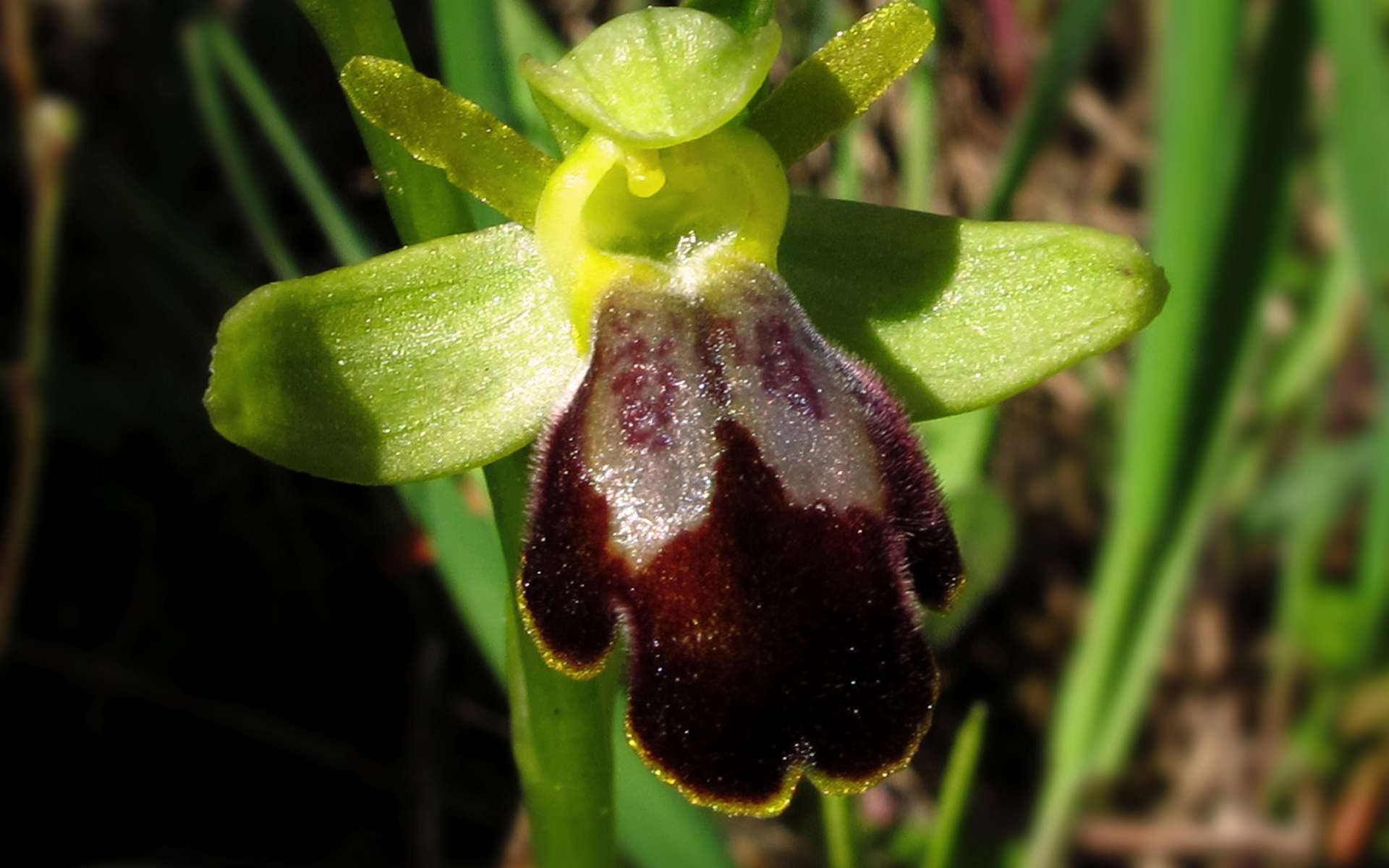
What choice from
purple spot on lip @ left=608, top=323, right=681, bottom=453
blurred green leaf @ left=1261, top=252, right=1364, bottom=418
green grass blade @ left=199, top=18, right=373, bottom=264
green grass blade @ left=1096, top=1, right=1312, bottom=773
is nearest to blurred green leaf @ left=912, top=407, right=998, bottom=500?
green grass blade @ left=1096, top=1, right=1312, bottom=773

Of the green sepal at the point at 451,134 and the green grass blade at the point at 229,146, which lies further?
the green grass blade at the point at 229,146

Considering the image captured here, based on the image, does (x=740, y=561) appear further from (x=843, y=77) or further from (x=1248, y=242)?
(x=1248, y=242)

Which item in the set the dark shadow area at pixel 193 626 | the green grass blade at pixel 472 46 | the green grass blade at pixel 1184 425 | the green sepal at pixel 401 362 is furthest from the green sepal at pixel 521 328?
the dark shadow area at pixel 193 626

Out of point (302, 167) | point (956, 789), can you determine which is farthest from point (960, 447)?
point (302, 167)

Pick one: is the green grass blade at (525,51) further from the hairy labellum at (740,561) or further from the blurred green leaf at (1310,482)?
the blurred green leaf at (1310,482)

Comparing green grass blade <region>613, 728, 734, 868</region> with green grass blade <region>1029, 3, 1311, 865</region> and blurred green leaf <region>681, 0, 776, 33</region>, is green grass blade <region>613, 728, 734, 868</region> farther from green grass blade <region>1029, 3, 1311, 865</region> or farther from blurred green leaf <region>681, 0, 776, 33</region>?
green grass blade <region>1029, 3, 1311, 865</region>

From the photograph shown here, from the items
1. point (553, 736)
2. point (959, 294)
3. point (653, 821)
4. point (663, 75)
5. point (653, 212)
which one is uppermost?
point (663, 75)
